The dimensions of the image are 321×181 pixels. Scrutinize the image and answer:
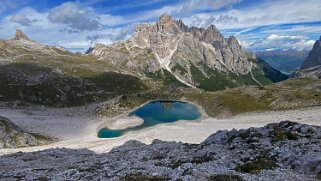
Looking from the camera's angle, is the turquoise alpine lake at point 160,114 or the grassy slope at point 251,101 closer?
the turquoise alpine lake at point 160,114

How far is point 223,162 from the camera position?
48281mm

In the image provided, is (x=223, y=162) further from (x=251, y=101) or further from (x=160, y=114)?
(x=160, y=114)

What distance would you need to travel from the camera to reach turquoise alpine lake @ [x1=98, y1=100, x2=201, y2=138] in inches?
5519

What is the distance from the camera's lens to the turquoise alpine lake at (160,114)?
14019 cm

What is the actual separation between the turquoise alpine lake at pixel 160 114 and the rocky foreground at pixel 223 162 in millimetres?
72648

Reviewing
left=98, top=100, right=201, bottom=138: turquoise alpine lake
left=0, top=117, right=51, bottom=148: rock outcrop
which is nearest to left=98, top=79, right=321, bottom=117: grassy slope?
left=98, top=100, right=201, bottom=138: turquoise alpine lake

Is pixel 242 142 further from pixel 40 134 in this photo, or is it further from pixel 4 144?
pixel 40 134

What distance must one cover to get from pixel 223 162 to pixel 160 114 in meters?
124

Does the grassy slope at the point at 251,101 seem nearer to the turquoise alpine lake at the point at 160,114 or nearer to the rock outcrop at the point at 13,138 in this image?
the turquoise alpine lake at the point at 160,114

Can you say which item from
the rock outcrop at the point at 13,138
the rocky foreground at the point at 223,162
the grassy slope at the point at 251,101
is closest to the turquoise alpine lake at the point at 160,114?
the grassy slope at the point at 251,101

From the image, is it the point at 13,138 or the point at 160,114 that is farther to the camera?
the point at 160,114

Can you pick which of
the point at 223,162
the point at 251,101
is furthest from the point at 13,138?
the point at 251,101

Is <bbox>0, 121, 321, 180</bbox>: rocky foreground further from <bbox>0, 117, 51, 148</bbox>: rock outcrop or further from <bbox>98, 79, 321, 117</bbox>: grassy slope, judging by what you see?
<bbox>98, 79, 321, 117</bbox>: grassy slope

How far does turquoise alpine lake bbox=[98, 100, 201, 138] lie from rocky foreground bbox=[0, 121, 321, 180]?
238ft
